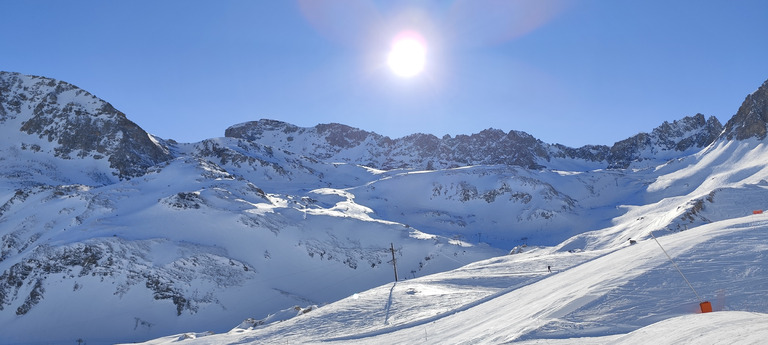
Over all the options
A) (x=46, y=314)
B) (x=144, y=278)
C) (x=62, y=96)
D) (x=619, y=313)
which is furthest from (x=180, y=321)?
(x=62, y=96)

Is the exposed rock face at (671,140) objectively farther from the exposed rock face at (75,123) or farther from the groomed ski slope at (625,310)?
the groomed ski slope at (625,310)

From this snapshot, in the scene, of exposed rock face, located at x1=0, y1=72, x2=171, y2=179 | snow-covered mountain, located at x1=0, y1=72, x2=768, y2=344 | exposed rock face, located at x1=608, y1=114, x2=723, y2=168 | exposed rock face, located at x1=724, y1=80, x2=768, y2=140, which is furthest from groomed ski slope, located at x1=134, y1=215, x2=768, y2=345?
exposed rock face, located at x1=608, y1=114, x2=723, y2=168

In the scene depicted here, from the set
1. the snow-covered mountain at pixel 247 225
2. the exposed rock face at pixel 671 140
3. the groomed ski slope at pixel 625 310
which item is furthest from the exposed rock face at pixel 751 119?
the groomed ski slope at pixel 625 310

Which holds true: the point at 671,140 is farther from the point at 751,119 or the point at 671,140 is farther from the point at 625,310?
the point at 625,310

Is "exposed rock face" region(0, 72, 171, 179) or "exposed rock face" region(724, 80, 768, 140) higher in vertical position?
"exposed rock face" region(0, 72, 171, 179)

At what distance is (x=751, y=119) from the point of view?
9550 centimetres

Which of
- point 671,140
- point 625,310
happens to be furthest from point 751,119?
point 625,310

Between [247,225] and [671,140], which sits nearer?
[247,225]

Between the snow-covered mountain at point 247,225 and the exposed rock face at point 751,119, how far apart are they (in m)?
0.53

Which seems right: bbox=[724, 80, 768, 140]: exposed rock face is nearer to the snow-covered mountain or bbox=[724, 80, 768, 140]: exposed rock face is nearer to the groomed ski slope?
the snow-covered mountain

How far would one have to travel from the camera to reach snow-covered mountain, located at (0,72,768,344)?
35.5 metres

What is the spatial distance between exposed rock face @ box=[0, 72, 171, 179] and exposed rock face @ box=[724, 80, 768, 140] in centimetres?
12417

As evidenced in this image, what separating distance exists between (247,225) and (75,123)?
57.5 meters

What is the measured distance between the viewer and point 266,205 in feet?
187
